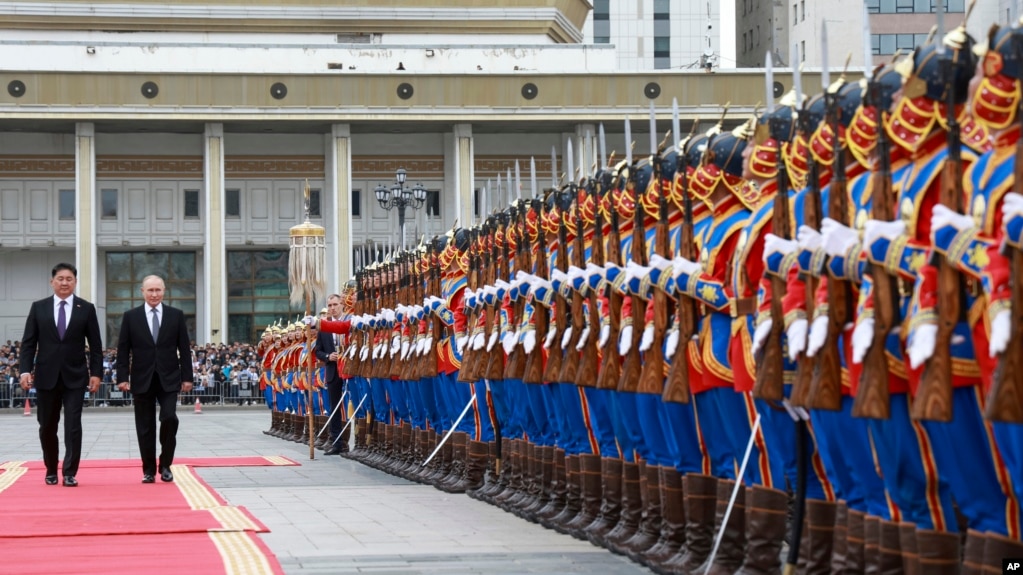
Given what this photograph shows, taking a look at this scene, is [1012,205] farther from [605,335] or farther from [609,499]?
[609,499]

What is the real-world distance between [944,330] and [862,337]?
1.58 ft

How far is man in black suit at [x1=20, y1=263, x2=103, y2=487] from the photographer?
13977 millimetres

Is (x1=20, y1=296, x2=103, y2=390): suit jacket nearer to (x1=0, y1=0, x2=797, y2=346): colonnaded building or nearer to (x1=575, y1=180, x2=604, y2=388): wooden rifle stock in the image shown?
(x1=575, y1=180, x2=604, y2=388): wooden rifle stock

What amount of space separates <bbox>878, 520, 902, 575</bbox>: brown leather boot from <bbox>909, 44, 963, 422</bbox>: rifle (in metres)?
0.82

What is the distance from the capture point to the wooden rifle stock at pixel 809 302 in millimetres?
6703

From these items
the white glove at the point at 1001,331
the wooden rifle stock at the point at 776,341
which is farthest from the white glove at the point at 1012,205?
the wooden rifle stock at the point at 776,341

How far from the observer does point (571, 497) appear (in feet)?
34.9

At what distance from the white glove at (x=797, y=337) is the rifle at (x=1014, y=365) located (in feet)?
4.71

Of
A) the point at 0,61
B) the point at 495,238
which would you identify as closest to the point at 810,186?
the point at 495,238

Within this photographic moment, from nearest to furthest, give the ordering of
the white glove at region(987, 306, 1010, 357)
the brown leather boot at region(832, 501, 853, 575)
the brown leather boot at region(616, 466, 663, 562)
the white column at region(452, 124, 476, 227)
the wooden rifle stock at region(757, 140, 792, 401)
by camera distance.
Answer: the white glove at region(987, 306, 1010, 357) < the brown leather boot at region(832, 501, 853, 575) < the wooden rifle stock at region(757, 140, 792, 401) < the brown leather boot at region(616, 466, 663, 562) < the white column at region(452, 124, 476, 227)

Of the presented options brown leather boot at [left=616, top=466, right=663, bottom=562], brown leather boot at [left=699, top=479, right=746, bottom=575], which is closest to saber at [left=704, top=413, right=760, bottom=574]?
brown leather boot at [left=699, top=479, right=746, bottom=575]

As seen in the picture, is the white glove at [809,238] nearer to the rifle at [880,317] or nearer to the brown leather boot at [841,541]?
the rifle at [880,317]

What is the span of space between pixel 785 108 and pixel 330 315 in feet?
44.9

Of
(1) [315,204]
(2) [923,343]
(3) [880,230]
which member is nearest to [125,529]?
(3) [880,230]
